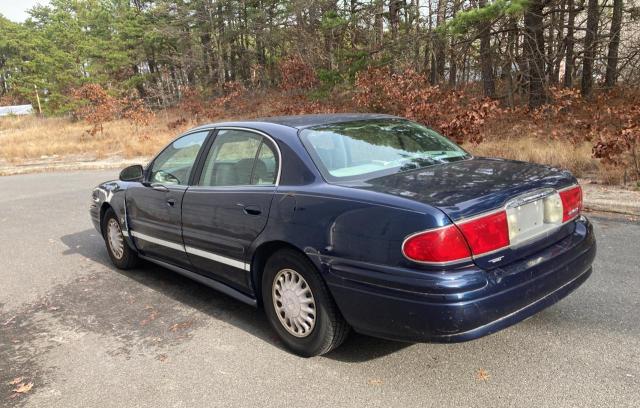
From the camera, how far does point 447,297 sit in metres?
2.65

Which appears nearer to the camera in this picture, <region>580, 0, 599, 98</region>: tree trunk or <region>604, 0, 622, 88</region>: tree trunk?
<region>604, 0, 622, 88</region>: tree trunk

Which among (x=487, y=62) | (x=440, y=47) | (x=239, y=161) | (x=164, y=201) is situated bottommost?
(x=164, y=201)

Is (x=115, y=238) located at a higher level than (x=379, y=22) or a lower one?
lower

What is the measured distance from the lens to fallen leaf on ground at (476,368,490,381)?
3021 millimetres

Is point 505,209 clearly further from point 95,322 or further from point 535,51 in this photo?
point 535,51

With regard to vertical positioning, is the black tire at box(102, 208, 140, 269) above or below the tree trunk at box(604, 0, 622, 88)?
below

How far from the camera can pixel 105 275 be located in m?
5.55

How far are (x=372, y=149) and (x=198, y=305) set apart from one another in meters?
2.05

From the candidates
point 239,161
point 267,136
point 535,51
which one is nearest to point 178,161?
point 239,161

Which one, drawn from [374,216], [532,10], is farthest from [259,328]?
[532,10]

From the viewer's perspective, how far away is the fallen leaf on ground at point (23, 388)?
10.7ft

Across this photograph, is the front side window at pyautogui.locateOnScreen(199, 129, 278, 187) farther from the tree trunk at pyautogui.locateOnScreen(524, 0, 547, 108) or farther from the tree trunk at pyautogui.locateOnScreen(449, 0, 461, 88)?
the tree trunk at pyautogui.locateOnScreen(449, 0, 461, 88)

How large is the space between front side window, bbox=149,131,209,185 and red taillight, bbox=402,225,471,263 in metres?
2.33

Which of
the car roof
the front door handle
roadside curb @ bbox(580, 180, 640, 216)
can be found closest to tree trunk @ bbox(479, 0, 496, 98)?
roadside curb @ bbox(580, 180, 640, 216)
